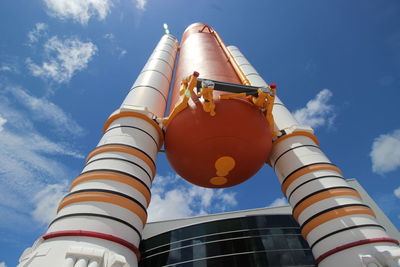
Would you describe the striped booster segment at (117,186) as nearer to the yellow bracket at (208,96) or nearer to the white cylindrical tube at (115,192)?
the white cylindrical tube at (115,192)

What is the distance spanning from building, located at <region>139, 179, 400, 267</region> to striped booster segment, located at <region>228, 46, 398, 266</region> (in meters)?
9.89

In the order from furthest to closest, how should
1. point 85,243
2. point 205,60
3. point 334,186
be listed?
point 205,60 → point 334,186 → point 85,243

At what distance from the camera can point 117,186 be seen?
175 inches

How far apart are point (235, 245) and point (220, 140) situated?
12.0 metres

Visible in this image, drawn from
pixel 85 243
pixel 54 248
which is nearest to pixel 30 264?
pixel 54 248

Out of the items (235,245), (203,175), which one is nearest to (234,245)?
(235,245)

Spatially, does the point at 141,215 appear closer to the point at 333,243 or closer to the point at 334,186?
the point at 333,243

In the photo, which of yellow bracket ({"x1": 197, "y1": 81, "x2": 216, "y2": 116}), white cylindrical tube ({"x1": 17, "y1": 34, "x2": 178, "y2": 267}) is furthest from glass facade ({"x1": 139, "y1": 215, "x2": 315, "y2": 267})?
yellow bracket ({"x1": 197, "y1": 81, "x2": 216, "y2": 116})

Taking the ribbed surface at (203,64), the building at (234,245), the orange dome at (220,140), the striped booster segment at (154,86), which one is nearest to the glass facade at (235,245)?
the building at (234,245)

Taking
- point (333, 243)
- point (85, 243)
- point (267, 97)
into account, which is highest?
point (267, 97)

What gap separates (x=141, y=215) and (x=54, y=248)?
4.58ft

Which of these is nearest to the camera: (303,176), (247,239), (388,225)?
(303,176)

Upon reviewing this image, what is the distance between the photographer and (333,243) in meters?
4.59

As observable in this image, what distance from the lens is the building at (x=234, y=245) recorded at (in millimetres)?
14170
